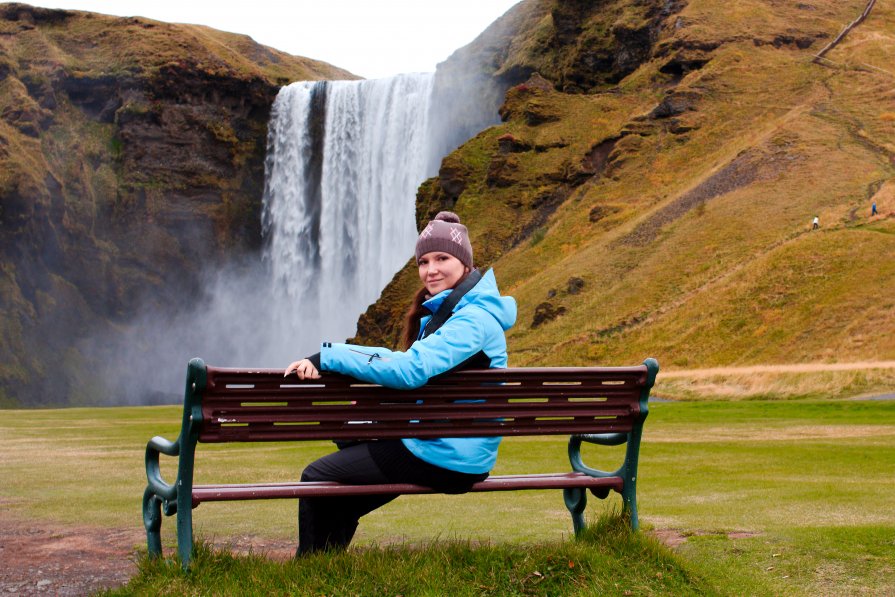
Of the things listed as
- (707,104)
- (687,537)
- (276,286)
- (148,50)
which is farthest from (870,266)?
(148,50)

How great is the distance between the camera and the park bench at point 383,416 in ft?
17.9

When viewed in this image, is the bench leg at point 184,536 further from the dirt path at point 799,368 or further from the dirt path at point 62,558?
the dirt path at point 799,368

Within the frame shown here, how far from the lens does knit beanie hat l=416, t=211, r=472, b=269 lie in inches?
248

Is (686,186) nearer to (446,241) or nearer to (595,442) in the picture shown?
(595,442)

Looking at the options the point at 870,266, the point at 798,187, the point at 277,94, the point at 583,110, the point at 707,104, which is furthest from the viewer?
the point at 277,94

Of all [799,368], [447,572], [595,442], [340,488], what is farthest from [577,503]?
[799,368]

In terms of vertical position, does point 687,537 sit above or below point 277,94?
below

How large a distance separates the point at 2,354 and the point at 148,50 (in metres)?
34.0

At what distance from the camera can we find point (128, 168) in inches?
3644

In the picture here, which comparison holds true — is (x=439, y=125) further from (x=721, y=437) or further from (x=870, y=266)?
(x=721, y=437)

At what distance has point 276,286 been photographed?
8706 cm

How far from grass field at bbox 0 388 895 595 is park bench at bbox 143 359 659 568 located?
1.31 feet

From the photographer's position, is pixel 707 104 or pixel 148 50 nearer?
pixel 707 104

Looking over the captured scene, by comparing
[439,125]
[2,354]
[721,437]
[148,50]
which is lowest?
[2,354]
